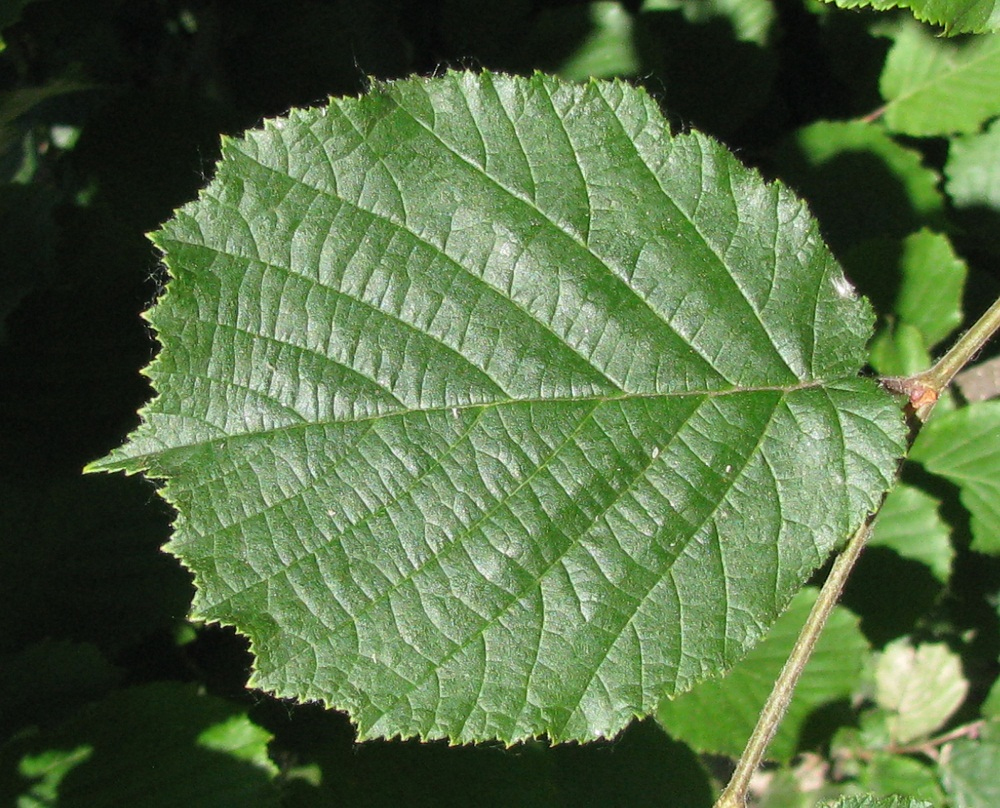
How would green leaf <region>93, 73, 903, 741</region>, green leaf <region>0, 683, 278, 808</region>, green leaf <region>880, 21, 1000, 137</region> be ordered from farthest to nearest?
green leaf <region>880, 21, 1000, 137</region> → green leaf <region>0, 683, 278, 808</region> → green leaf <region>93, 73, 903, 741</region>

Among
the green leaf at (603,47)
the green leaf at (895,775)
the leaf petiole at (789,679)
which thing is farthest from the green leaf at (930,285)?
the green leaf at (895,775)

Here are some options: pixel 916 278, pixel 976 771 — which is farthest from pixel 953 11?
pixel 976 771

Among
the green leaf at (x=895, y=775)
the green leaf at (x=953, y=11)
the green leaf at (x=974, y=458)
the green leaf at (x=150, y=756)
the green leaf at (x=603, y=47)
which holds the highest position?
the green leaf at (x=603, y=47)

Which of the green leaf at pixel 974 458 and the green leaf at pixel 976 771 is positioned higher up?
the green leaf at pixel 974 458

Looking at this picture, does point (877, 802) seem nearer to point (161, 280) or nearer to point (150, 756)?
point (150, 756)

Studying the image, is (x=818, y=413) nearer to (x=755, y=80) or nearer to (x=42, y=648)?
(x=755, y=80)

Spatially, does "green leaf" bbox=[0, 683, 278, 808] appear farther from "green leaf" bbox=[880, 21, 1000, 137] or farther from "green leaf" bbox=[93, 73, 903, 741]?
"green leaf" bbox=[880, 21, 1000, 137]

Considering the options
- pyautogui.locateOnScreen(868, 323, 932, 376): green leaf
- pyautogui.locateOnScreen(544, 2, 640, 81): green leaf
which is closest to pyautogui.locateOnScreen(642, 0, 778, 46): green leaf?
pyautogui.locateOnScreen(544, 2, 640, 81): green leaf

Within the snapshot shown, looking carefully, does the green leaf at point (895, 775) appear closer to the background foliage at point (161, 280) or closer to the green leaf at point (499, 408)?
the background foliage at point (161, 280)
